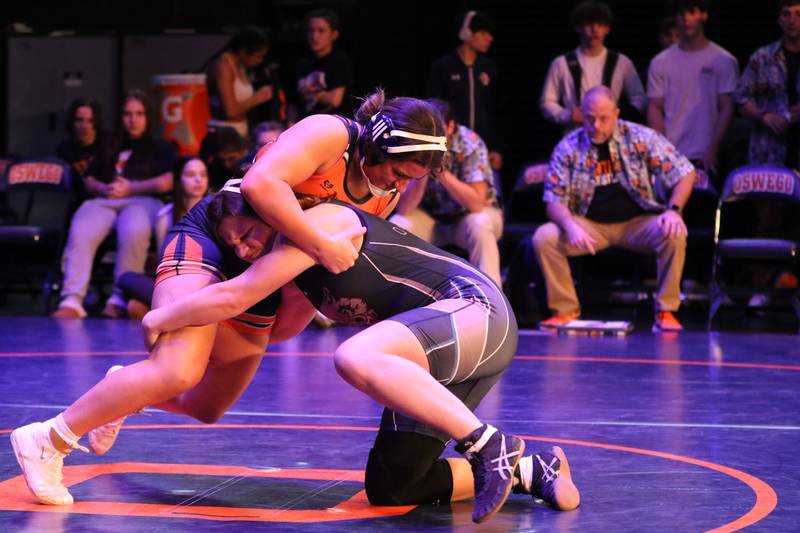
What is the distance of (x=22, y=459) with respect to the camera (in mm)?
3275

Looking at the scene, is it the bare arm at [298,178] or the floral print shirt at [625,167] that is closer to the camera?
the bare arm at [298,178]

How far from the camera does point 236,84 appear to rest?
28.7ft

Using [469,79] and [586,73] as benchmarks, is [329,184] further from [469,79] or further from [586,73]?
[469,79]

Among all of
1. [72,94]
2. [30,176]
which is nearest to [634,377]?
[30,176]

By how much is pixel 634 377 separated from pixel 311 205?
257 centimetres

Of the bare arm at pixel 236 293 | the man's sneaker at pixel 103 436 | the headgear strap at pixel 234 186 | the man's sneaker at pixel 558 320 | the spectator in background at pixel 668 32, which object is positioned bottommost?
the man's sneaker at pixel 558 320

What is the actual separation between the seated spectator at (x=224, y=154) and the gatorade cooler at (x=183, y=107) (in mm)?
2058

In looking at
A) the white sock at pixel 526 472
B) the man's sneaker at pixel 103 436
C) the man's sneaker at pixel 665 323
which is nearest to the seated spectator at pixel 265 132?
the man's sneaker at pixel 665 323

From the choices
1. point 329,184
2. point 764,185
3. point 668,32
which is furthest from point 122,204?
point 329,184

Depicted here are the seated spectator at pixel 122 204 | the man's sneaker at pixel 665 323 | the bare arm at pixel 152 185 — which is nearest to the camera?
the man's sneaker at pixel 665 323

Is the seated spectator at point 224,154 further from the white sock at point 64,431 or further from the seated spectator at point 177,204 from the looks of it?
the white sock at point 64,431

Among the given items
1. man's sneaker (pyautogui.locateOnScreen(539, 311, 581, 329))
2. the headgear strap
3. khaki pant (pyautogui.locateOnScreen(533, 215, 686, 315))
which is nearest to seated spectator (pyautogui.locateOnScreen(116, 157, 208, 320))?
khaki pant (pyautogui.locateOnScreen(533, 215, 686, 315))

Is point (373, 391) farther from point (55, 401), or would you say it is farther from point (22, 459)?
point (55, 401)

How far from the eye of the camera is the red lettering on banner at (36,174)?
862cm
